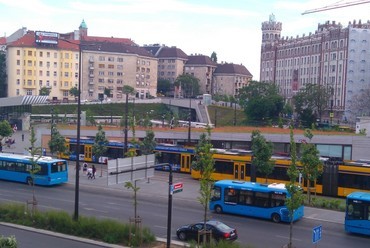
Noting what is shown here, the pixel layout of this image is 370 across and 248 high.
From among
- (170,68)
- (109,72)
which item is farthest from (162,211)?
(170,68)

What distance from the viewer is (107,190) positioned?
120 feet

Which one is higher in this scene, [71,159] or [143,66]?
[143,66]

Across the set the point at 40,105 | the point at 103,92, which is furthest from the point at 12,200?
the point at 103,92

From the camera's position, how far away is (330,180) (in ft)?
115

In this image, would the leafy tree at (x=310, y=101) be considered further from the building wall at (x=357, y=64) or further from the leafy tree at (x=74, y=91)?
the leafy tree at (x=74, y=91)

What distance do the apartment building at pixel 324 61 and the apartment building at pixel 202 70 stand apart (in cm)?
2711

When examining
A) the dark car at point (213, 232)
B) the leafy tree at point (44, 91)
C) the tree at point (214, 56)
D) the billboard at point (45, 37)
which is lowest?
the dark car at point (213, 232)

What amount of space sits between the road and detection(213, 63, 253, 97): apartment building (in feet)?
410

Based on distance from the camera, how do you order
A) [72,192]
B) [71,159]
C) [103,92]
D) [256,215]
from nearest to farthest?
[256,215] < [72,192] < [71,159] < [103,92]

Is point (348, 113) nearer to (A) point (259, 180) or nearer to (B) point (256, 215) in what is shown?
(A) point (259, 180)

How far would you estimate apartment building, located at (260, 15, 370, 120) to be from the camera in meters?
101

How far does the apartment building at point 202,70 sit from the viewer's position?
164 meters

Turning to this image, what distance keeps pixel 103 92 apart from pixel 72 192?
9771cm

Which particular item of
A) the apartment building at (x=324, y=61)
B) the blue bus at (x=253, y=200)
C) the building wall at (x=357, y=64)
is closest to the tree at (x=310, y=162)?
the blue bus at (x=253, y=200)
